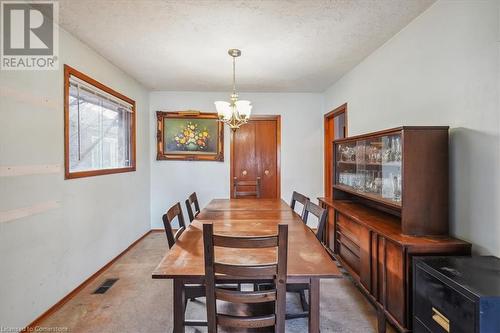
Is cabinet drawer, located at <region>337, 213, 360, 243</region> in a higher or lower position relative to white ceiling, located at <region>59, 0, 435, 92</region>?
lower

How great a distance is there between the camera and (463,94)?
180 cm

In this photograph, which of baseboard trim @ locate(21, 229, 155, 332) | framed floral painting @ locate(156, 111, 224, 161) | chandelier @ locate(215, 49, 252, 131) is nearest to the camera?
baseboard trim @ locate(21, 229, 155, 332)

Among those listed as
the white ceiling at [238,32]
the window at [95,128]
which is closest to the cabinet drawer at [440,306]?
the white ceiling at [238,32]

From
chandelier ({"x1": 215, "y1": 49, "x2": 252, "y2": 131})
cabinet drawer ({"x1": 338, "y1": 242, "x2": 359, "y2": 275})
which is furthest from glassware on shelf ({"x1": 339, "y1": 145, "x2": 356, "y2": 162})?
chandelier ({"x1": 215, "y1": 49, "x2": 252, "y2": 131})

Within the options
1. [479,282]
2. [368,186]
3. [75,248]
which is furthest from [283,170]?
[479,282]

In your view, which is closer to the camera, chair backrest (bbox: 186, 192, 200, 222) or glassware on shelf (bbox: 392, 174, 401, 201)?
glassware on shelf (bbox: 392, 174, 401, 201)

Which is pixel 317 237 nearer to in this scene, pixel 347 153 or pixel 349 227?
pixel 349 227

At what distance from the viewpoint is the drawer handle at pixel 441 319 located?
1.36 m

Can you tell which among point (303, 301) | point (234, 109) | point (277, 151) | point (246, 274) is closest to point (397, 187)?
point (303, 301)

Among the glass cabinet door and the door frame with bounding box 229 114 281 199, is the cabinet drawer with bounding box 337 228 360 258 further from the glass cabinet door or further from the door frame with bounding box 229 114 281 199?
the door frame with bounding box 229 114 281 199

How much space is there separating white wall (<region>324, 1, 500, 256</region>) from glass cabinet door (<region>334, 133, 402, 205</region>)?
33 cm

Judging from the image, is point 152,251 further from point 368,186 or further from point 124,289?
point 368,186

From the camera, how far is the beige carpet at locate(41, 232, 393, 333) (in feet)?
6.90

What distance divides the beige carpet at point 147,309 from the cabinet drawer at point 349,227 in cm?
59
